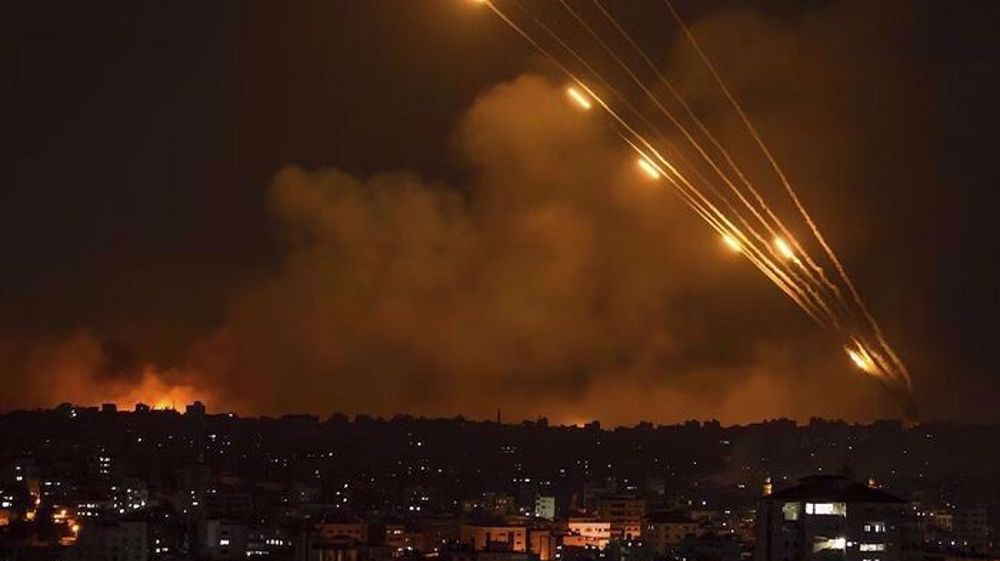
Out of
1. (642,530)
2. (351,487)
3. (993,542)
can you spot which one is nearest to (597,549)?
(642,530)

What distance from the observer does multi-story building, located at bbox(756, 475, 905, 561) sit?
22406mm

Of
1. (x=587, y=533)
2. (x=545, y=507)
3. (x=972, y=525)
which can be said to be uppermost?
(x=545, y=507)

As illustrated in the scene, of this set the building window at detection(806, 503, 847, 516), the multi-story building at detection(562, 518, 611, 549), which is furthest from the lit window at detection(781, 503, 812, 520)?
the multi-story building at detection(562, 518, 611, 549)

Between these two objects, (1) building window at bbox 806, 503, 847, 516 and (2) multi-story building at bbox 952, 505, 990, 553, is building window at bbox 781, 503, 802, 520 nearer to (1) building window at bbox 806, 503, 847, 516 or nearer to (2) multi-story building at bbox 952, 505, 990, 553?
(1) building window at bbox 806, 503, 847, 516

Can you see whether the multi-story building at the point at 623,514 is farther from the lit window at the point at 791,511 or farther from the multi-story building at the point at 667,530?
the lit window at the point at 791,511

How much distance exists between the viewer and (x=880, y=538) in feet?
73.7

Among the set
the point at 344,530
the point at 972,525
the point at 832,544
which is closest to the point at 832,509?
the point at 832,544

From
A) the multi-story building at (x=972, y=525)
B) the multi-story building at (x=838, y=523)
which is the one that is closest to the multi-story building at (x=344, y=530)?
the multi-story building at (x=972, y=525)

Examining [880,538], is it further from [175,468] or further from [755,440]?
[755,440]

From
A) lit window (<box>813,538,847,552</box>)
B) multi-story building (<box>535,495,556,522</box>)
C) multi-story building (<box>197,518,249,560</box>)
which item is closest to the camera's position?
lit window (<box>813,538,847,552</box>)

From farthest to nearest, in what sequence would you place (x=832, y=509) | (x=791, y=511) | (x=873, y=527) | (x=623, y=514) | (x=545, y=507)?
1. (x=545, y=507)
2. (x=623, y=514)
3. (x=791, y=511)
4. (x=832, y=509)
5. (x=873, y=527)

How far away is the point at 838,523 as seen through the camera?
73.7 ft

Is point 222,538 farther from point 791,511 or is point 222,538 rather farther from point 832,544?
point 832,544

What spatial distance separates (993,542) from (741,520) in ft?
13.3
